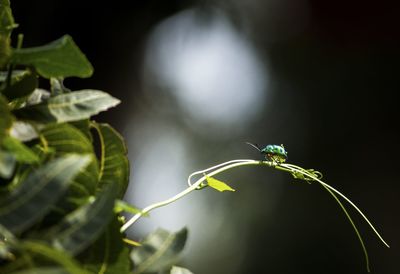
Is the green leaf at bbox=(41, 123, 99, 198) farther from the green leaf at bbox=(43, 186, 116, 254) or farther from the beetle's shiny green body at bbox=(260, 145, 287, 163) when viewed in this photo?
the beetle's shiny green body at bbox=(260, 145, 287, 163)

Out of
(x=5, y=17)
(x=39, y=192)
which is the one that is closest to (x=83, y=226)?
(x=39, y=192)

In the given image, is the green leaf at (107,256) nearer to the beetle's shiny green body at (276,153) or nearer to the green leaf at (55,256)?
the green leaf at (55,256)

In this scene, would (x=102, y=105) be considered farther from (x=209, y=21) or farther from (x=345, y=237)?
(x=209, y=21)

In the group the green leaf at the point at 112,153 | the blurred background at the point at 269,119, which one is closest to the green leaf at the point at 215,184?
the green leaf at the point at 112,153

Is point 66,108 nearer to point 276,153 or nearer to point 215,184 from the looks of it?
point 215,184

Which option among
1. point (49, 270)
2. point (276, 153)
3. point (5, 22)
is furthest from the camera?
point (276, 153)

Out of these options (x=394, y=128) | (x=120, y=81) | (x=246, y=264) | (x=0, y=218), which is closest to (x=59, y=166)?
(x=0, y=218)

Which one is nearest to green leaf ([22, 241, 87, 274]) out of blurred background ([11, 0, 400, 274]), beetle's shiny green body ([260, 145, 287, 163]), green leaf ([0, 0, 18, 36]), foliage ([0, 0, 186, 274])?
foliage ([0, 0, 186, 274])
